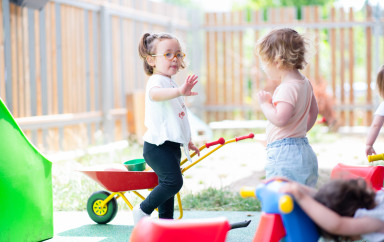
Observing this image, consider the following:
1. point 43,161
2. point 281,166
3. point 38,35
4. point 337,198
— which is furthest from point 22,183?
point 38,35

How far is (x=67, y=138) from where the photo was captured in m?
7.29

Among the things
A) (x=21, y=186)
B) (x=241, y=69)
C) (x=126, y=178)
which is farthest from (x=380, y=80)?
(x=241, y=69)

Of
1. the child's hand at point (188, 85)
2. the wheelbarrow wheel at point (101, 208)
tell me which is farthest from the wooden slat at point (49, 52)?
the child's hand at point (188, 85)

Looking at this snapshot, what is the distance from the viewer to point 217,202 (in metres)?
4.84

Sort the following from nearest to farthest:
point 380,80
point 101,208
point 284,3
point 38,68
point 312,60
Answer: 1. point 380,80
2. point 101,208
3. point 38,68
4. point 312,60
5. point 284,3

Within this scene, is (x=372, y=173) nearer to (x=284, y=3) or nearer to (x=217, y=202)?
(x=217, y=202)

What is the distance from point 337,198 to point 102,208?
220 centimetres

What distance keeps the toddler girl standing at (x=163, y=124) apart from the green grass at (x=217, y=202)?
1.22 m

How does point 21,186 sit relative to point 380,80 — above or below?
below

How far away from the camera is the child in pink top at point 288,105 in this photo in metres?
2.88

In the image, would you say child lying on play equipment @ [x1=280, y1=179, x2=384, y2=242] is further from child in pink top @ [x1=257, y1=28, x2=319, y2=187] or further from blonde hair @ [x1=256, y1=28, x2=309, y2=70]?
blonde hair @ [x1=256, y1=28, x2=309, y2=70]

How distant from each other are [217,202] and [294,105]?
2.15m

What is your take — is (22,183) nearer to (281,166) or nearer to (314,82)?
(281,166)

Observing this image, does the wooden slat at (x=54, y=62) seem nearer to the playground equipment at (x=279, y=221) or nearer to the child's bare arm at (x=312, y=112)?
the child's bare arm at (x=312, y=112)
